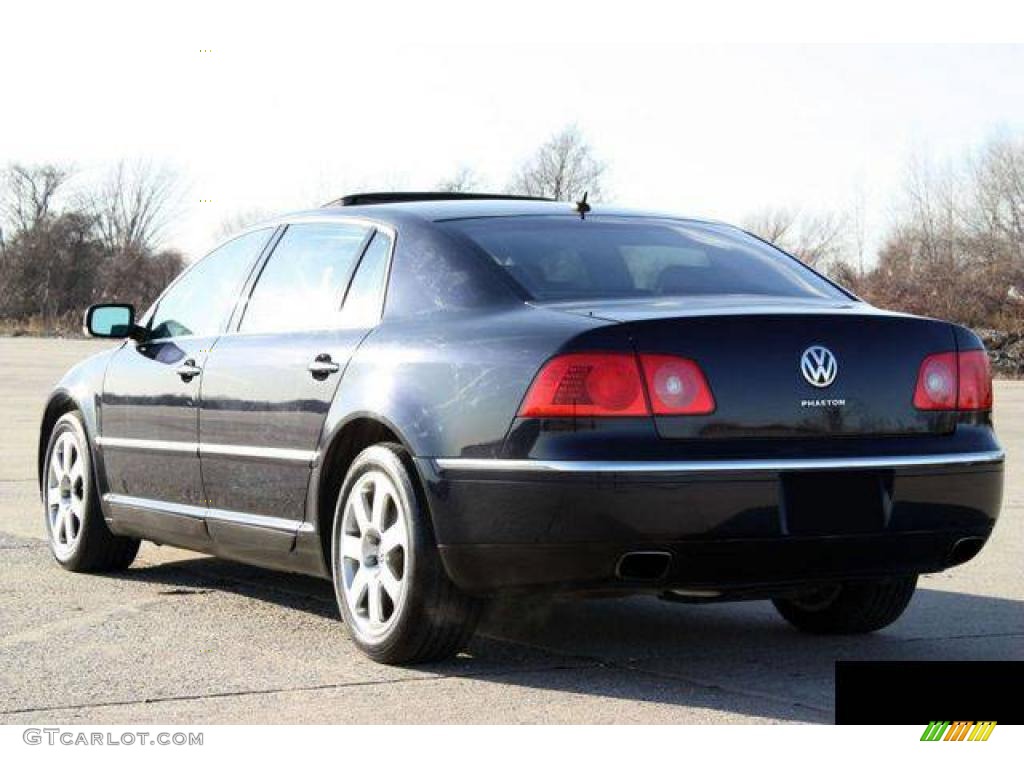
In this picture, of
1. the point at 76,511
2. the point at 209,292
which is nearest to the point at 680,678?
the point at 209,292

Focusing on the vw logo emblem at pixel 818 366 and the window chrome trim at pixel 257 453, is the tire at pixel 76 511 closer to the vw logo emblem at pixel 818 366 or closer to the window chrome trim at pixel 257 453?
Answer: the window chrome trim at pixel 257 453

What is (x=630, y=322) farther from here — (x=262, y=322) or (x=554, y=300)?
(x=262, y=322)

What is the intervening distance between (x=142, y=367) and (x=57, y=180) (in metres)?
86.5

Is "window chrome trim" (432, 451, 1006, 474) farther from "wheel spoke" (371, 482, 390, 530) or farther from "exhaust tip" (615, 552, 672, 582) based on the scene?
"wheel spoke" (371, 482, 390, 530)

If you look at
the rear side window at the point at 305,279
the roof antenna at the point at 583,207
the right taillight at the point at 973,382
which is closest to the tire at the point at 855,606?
the right taillight at the point at 973,382

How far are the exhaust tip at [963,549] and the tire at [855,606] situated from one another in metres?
0.61

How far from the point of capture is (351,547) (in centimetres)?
609

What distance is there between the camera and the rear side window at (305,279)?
6.57 meters

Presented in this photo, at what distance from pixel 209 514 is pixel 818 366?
2629mm

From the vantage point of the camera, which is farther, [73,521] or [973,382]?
[73,521]

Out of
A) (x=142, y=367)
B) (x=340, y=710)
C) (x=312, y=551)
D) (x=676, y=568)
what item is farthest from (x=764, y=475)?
(x=142, y=367)

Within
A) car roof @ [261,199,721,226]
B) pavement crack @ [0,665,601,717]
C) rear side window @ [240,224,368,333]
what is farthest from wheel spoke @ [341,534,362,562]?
car roof @ [261,199,721,226]
